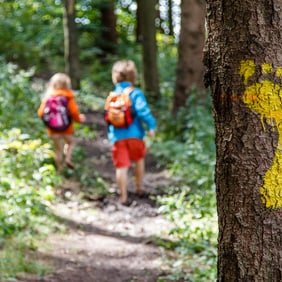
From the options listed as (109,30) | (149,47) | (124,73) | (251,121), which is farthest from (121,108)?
(109,30)

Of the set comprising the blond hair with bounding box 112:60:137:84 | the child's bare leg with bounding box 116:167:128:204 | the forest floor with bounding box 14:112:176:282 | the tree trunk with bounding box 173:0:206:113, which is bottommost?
the forest floor with bounding box 14:112:176:282

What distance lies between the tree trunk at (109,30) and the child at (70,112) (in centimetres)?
1162

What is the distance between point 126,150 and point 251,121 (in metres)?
5.23

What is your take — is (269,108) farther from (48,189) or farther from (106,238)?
(106,238)

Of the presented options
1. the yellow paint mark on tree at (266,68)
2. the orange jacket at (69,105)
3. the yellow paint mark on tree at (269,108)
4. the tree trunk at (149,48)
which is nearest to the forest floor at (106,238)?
the orange jacket at (69,105)

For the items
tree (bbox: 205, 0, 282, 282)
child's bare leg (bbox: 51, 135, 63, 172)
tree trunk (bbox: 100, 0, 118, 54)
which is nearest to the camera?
tree (bbox: 205, 0, 282, 282)

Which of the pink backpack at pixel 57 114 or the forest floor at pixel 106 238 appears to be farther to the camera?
the pink backpack at pixel 57 114

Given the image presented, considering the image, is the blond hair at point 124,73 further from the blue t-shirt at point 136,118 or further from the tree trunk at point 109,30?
the tree trunk at point 109,30

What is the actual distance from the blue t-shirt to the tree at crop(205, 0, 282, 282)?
470cm

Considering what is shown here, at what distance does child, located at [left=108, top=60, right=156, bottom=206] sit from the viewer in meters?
7.47

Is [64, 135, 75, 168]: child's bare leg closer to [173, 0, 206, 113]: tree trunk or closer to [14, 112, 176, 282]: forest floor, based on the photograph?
[14, 112, 176, 282]: forest floor

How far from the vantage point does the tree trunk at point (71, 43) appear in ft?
44.5

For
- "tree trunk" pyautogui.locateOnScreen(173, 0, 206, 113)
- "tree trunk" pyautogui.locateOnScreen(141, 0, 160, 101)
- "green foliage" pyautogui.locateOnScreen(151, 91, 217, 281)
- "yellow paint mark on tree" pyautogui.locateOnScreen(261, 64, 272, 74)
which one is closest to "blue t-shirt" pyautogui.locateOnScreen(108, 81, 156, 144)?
"green foliage" pyautogui.locateOnScreen(151, 91, 217, 281)

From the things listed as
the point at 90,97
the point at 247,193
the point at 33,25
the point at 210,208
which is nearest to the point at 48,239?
the point at 210,208
